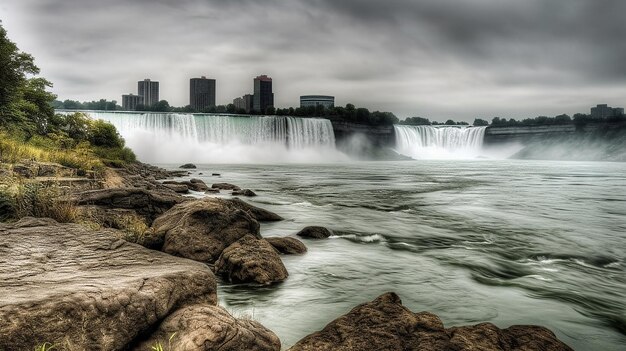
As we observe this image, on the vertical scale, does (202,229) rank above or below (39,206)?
below

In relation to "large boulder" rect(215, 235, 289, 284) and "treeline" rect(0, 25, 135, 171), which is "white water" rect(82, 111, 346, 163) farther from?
"large boulder" rect(215, 235, 289, 284)

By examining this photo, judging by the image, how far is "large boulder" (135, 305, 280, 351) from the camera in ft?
12.1

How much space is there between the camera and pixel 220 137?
79062 mm

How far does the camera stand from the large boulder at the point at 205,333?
3699 millimetres

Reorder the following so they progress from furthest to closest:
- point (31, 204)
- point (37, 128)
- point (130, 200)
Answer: point (37, 128)
point (130, 200)
point (31, 204)

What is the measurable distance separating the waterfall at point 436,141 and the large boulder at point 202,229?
378 feet

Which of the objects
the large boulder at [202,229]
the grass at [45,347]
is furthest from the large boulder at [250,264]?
the grass at [45,347]

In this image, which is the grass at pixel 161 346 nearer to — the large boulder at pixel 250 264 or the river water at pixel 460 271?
the river water at pixel 460 271

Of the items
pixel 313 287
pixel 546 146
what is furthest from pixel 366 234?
pixel 546 146

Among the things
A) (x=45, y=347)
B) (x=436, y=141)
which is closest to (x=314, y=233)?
(x=45, y=347)

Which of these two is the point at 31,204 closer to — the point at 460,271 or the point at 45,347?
the point at 45,347

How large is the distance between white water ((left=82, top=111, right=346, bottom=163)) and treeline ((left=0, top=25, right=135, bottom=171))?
2762 cm

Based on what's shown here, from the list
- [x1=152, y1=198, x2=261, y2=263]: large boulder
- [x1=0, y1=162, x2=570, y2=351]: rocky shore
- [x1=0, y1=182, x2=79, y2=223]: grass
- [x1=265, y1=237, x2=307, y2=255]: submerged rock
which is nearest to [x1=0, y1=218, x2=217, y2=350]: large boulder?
[x1=0, y1=162, x2=570, y2=351]: rocky shore

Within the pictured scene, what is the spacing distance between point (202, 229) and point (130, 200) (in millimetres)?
3221
